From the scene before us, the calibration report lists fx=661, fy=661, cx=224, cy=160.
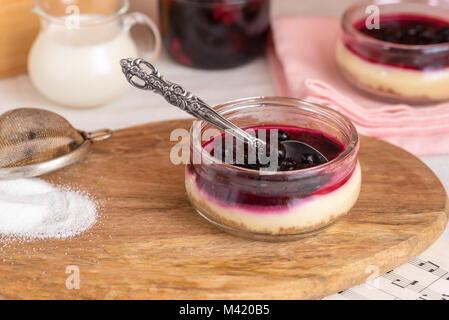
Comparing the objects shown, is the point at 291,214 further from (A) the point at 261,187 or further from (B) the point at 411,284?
(B) the point at 411,284

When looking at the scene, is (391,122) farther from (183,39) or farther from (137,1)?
(137,1)

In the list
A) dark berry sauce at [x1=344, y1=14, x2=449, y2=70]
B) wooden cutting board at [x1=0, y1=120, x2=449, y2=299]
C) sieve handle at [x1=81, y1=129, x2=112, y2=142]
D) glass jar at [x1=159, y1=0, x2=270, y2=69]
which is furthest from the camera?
glass jar at [x1=159, y1=0, x2=270, y2=69]

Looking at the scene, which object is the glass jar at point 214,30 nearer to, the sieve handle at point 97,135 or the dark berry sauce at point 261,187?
the sieve handle at point 97,135

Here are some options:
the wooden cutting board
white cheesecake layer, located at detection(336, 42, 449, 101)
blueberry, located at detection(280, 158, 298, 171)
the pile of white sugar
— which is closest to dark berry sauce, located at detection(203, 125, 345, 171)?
blueberry, located at detection(280, 158, 298, 171)

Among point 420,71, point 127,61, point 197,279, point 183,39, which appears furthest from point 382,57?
point 197,279

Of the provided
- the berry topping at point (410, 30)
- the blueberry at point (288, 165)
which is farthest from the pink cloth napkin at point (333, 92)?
the blueberry at point (288, 165)

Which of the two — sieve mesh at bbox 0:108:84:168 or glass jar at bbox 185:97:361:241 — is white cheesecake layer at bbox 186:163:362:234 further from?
sieve mesh at bbox 0:108:84:168
